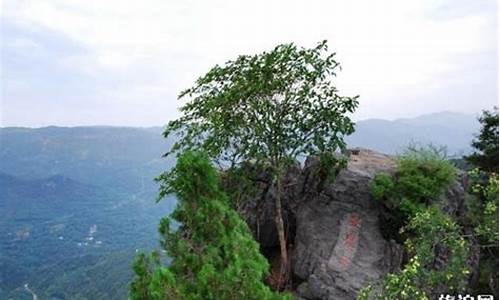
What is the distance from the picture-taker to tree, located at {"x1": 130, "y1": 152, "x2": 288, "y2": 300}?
5.08 metres

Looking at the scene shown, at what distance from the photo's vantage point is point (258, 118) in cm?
1011

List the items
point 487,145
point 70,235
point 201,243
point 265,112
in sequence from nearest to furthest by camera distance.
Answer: point 201,243
point 265,112
point 487,145
point 70,235

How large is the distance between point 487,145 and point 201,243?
→ 11254 millimetres

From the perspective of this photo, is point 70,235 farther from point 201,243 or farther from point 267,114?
point 201,243

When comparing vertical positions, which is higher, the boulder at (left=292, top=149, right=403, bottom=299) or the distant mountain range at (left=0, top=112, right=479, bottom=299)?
the boulder at (left=292, top=149, right=403, bottom=299)

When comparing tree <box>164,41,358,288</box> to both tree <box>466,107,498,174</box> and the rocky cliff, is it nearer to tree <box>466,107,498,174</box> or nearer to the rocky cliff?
the rocky cliff

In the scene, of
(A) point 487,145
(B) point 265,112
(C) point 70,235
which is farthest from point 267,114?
(C) point 70,235

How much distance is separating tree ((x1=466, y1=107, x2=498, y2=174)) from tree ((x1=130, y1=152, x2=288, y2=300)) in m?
10.4

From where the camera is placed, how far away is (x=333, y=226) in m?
10.8

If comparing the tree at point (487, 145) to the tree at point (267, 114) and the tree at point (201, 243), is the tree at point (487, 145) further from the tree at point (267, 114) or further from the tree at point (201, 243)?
the tree at point (201, 243)

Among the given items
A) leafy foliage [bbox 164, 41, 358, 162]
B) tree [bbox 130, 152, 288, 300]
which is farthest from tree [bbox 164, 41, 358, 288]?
tree [bbox 130, 152, 288, 300]

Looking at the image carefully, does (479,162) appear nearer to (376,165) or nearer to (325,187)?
(376,165)

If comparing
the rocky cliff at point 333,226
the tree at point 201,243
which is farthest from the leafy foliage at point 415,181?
the tree at point 201,243

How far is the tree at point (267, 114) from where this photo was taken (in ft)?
32.1
